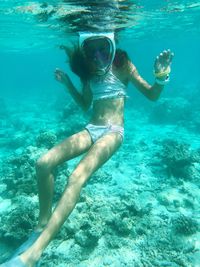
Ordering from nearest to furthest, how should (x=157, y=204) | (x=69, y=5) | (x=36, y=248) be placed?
(x=36, y=248) → (x=157, y=204) → (x=69, y=5)

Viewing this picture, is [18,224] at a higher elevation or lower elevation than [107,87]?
lower

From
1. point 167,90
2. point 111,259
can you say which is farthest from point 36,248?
point 167,90

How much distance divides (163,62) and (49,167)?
302 centimetres

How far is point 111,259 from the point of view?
642cm

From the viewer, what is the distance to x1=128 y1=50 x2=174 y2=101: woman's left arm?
563cm

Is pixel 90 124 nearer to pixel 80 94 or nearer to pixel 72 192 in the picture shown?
pixel 80 94

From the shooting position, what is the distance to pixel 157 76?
5.79m

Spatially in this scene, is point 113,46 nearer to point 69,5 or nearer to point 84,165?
point 84,165

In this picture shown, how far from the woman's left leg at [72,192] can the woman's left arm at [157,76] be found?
1367 mm

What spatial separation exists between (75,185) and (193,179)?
7169 millimetres

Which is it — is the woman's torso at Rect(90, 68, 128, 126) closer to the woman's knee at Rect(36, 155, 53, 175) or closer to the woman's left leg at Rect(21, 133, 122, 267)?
the woman's left leg at Rect(21, 133, 122, 267)

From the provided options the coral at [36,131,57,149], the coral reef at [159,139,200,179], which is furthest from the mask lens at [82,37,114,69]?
the coral at [36,131,57,149]

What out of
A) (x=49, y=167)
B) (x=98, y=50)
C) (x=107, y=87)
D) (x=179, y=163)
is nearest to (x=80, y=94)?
(x=107, y=87)

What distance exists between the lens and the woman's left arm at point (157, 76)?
563cm
